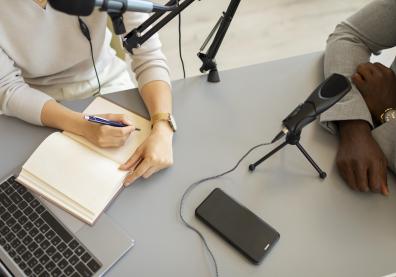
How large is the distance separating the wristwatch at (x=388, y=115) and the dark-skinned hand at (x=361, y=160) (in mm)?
62

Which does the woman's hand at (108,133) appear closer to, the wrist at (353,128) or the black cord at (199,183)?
the black cord at (199,183)

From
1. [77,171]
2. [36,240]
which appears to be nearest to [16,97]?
[77,171]

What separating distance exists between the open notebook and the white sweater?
0.11 m

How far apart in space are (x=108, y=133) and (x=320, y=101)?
0.47 m

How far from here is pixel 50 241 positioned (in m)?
0.72

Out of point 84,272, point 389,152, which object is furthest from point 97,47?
point 389,152

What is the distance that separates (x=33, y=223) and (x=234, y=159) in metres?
0.46

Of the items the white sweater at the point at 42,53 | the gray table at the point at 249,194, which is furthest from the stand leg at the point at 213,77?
the white sweater at the point at 42,53

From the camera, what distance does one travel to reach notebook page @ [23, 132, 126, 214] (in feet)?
2.51

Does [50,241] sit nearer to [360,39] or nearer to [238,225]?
[238,225]

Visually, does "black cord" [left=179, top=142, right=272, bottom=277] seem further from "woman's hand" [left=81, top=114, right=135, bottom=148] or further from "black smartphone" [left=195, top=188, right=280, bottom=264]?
"woman's hand" [left=81, top=114, right=135, bottom=148]

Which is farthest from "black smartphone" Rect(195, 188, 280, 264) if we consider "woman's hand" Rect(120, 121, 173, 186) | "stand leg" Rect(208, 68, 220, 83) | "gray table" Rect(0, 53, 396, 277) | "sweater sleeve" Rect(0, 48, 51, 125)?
"sweater sleeve" Rect(0, 48, 51, 125)

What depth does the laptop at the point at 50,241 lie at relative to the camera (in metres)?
0.69

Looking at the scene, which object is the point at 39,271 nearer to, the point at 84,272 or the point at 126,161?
the point at 84,272
